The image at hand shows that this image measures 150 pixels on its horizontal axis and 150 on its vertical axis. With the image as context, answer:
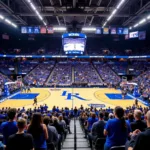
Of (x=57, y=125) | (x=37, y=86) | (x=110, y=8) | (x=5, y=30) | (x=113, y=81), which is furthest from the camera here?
(x=5, y=30)

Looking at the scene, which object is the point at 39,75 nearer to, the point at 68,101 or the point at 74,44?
the point at 68,101

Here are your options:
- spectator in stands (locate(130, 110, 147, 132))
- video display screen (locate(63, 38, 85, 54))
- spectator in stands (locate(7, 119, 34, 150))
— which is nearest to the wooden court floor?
video display screen (locate(63, 38, 85, 54))

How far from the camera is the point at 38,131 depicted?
3758 millimetres

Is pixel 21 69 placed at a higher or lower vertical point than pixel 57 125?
higher

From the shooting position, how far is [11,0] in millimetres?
20391

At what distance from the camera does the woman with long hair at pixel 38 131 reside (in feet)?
12.1

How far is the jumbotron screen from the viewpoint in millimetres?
22069

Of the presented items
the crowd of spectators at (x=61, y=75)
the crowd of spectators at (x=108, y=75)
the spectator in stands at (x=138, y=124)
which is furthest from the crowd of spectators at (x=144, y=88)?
the spectator in stands at (x=138, y=124)

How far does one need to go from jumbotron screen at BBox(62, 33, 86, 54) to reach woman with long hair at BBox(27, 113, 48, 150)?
19.2m

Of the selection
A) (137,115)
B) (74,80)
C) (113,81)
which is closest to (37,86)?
(74,80)

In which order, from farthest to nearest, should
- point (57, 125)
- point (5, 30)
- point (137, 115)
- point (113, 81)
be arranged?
point (5, 30) < point (113, 81) < point (57, 125) < point (137, 115)

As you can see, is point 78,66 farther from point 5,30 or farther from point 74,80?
point 5,30

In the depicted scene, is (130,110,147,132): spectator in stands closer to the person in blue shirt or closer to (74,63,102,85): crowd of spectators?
the person in blue shirt

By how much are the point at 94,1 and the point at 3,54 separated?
35.4 metres
